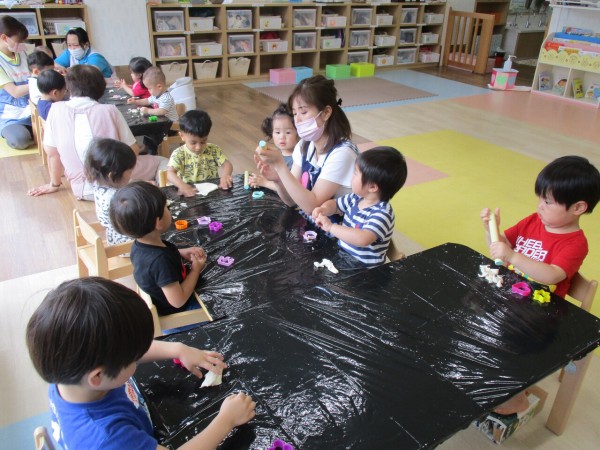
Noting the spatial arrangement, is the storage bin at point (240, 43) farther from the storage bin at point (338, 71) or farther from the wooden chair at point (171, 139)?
the wooden chair at point (171, 139)

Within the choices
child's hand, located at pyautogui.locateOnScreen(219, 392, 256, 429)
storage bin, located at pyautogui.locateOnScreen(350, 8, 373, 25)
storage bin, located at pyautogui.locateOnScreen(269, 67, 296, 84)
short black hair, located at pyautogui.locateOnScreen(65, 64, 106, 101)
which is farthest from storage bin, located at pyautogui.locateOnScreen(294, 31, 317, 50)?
child's hand, located at pyautogui.locateOnScreen(219, 392, 256, 429)

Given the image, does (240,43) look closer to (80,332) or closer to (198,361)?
(198,361)

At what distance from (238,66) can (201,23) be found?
766 mm

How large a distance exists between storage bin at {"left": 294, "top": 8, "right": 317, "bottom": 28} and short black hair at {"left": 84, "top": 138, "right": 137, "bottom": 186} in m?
5.44

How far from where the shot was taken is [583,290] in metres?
1.53

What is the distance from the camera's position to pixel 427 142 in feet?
15.1

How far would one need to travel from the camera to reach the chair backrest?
1511 mm

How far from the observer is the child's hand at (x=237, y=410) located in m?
0.93

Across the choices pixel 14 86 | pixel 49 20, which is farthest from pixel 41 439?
pixel 49 20

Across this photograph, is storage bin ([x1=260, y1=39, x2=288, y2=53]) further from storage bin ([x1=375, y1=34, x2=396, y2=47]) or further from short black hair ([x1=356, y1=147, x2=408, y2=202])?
short black hair ([x1=356, y1=147, x2=408, y2=202])

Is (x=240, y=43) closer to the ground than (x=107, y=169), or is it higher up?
higher up

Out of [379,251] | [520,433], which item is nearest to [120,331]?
[379,251]

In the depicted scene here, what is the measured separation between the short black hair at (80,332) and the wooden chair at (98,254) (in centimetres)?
103

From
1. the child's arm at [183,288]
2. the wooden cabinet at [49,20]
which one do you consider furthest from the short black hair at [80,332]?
the wooden cabinet at [49,20]
